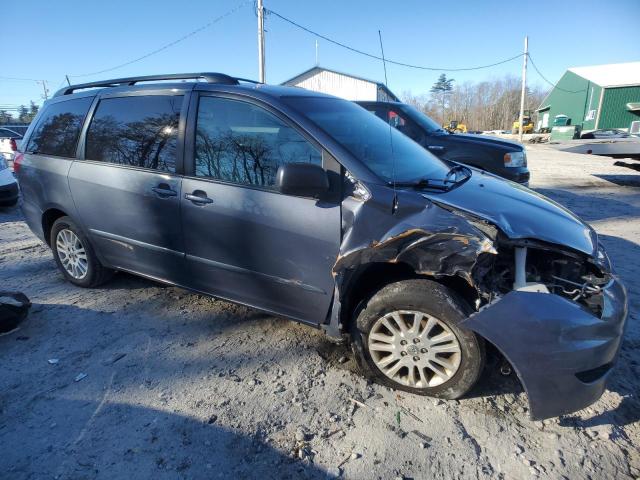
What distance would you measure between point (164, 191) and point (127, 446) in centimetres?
169

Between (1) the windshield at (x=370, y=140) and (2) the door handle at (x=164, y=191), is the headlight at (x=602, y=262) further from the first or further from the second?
(2) the door handle at (x=164, y=191)

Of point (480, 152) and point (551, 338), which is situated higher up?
point (480, 152)

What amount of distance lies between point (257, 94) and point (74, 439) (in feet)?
7.63

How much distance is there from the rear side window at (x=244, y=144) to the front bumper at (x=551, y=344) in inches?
54.4

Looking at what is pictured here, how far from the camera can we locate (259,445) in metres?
2.12

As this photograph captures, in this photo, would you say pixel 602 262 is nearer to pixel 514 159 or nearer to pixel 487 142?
pixel 514 159

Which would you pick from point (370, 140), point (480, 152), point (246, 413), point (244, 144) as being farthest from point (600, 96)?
point (246, 413)

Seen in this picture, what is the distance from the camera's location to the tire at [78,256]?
3.74m

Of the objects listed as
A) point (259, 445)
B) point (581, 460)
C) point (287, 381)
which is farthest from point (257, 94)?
point (581, 460)

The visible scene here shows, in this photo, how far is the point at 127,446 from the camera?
211cm

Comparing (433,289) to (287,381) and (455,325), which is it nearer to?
(455,325)

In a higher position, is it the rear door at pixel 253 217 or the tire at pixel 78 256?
the rear door at pixel 253 217

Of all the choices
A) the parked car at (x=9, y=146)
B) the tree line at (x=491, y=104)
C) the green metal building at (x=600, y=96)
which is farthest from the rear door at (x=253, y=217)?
the tree line at (x=491, y=104)

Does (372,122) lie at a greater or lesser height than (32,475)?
greater
